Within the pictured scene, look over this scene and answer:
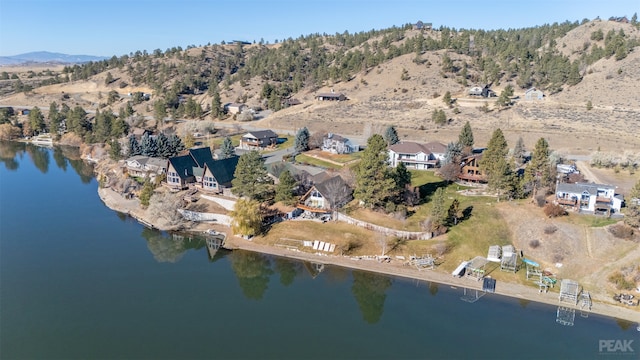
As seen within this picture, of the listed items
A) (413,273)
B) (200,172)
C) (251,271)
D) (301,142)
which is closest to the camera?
(413,273)

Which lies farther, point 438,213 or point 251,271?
point 438,213

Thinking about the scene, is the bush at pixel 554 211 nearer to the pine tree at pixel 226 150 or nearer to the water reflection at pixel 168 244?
the water reflection at pixel 168 244

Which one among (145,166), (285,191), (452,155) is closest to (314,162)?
(285,191)

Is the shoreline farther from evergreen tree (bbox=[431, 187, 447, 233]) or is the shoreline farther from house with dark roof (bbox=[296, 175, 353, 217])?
house with dark roof (bbox=[296, 175, 353, 217])

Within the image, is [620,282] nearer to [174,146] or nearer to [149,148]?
[174,146]

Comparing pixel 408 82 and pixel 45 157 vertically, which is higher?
pixel 408 82

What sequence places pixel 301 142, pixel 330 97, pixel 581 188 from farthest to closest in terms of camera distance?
pixel 330 97 → pixel 301 142 → pixel 581 188

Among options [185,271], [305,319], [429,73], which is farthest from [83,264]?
[429,73]
